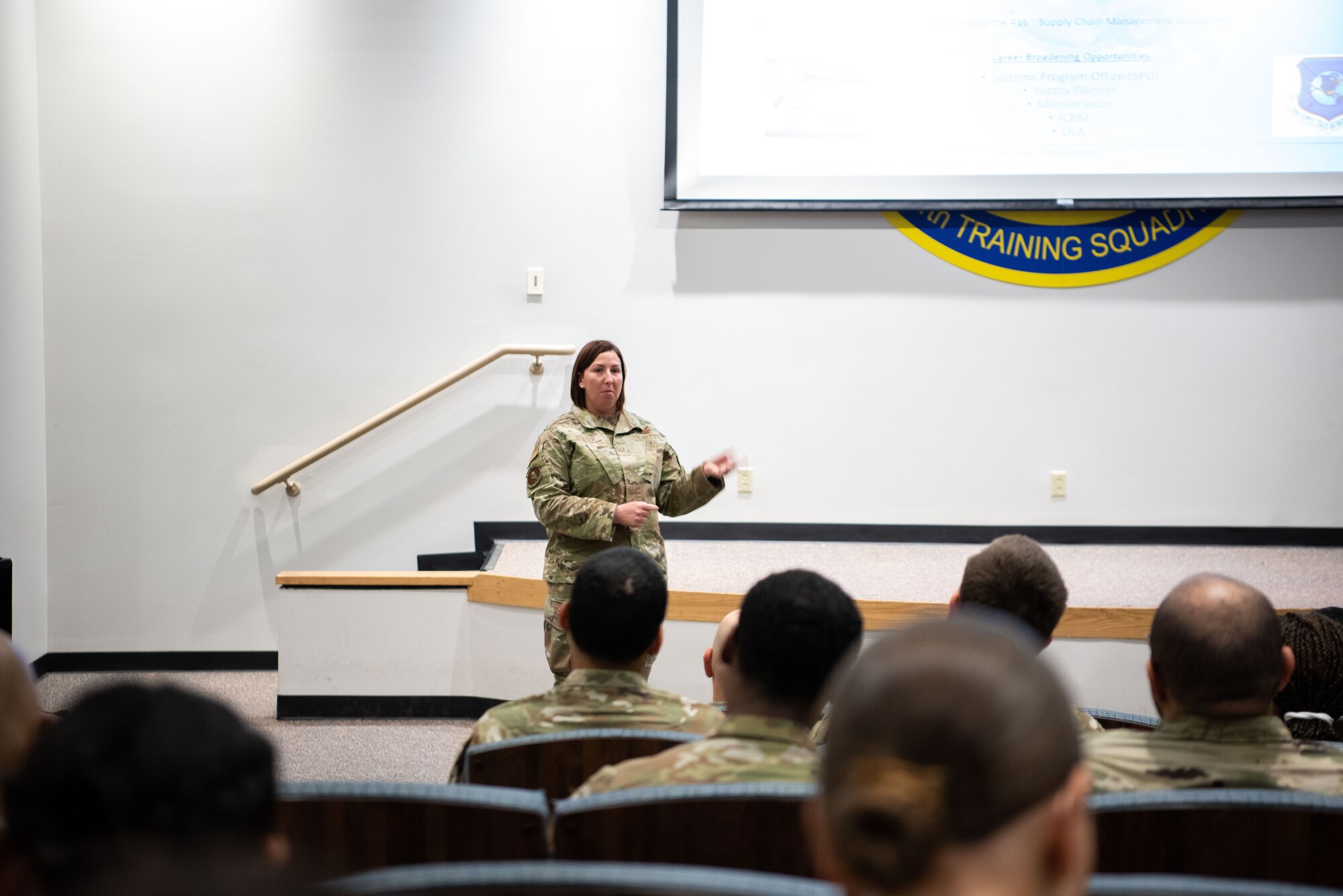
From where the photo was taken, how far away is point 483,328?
457cm

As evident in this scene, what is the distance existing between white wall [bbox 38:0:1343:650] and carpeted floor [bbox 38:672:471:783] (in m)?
0.33

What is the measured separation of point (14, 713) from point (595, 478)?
1983 millimetres

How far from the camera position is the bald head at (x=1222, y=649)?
1480mm

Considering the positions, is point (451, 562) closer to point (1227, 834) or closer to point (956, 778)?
point (1227, 834)

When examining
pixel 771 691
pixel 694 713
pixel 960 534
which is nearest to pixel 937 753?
pixel 771 691

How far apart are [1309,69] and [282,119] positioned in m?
4.27

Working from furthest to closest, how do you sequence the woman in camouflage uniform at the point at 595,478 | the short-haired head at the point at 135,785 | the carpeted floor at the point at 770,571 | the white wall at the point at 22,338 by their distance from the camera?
1. the white wall at the point at 22,338
2. the carpeted floor at the point at 770,571
3. the woman in camouflage uniform at the point at 595,478
4. the short-haired head at the point at 135,785

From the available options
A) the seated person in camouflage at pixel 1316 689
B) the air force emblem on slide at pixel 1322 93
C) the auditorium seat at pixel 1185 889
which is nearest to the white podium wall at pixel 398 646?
the seated person in camouflage at pixel 1316 689

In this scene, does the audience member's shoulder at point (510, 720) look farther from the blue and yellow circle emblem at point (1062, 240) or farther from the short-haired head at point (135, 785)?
the blue and yellow circle emblem at point (1062, 240)

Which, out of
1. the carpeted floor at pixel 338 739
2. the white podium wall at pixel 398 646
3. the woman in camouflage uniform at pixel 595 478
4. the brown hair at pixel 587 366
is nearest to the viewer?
the woman in camouflage uniform at pixel 595 478

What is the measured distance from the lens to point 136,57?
→ 4.41 meters

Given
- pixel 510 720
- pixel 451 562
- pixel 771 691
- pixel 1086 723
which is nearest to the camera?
pixel 771 691

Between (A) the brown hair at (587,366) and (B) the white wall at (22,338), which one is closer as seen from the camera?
(A) the brown hair at (587,366)

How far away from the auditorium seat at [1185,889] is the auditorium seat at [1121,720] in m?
0.94
